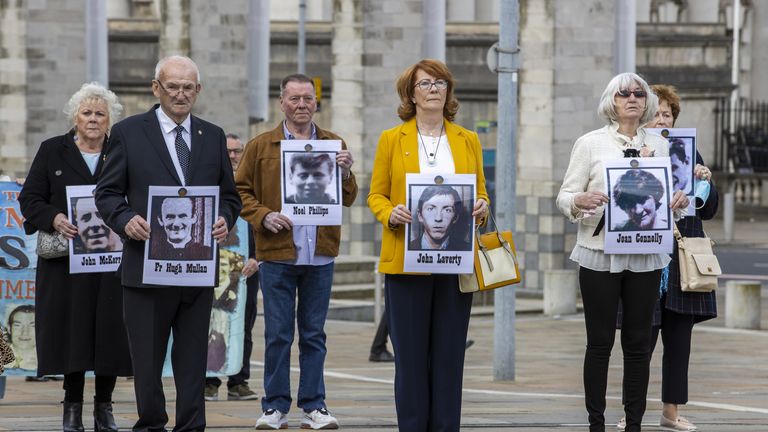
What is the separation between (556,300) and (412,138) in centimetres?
1385

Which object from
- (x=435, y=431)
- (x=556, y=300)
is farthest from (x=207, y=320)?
(x=556, y=300)

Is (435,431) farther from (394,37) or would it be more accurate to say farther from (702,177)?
(394,37)

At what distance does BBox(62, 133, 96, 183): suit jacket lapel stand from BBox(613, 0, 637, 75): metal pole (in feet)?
48.6

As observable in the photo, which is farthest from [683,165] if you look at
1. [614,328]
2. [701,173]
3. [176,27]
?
[176,27]

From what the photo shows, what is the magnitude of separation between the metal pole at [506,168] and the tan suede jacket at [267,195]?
3877 mm

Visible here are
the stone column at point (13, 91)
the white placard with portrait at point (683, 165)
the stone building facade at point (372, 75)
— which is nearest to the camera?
the white placard with portrait at point (683, 165)

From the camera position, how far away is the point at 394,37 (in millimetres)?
27719

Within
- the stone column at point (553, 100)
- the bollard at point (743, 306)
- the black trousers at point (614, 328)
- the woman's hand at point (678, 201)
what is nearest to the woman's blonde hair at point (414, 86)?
the black trousers at point (614, 328)

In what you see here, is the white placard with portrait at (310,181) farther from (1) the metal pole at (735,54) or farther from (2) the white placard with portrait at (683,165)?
(1) the metal pole at (735,54)

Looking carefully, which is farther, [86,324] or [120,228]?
A: [86,324]

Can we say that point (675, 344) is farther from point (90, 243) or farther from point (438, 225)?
point (90, 243)

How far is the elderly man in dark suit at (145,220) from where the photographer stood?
871 cm

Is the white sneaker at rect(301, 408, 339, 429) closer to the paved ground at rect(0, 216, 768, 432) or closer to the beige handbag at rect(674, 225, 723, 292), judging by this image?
the paved ground at rect(0, 216, 768, 432)

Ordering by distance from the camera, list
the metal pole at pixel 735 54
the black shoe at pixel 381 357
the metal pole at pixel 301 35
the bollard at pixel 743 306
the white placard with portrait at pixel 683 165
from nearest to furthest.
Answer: the white placard with portrait at pixel 683 165 → the black shoe at pixel 381 357 → the bollard at pixel 743 306 → the metal pole at pixel 301 35 → the metal pole at pixel 735 54
